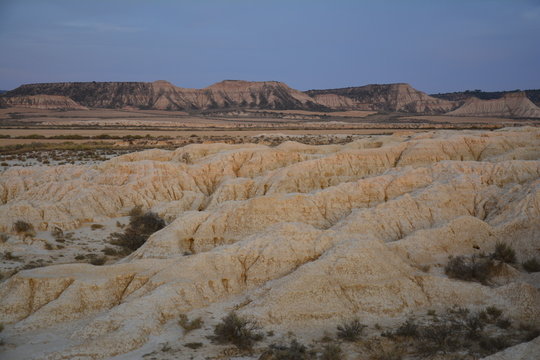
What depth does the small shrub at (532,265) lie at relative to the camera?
15.1m

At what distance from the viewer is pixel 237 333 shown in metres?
11.3

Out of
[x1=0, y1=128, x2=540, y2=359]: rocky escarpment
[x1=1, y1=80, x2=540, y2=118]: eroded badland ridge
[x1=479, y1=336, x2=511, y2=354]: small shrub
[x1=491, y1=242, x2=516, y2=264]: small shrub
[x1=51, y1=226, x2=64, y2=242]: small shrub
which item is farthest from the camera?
[x1=1, y1=80, x2=540, y2=118]: eroded badland ridge

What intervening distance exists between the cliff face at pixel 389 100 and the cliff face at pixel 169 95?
11332mm

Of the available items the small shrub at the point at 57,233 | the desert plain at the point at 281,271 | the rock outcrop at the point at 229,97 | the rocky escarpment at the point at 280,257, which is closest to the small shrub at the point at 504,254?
the desert plain at the point at 281,271

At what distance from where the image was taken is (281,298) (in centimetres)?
1264

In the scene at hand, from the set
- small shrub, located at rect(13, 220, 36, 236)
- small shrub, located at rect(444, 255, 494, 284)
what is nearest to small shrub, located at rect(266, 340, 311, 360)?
small shrub, located at rect(444, 255, 494, 284)

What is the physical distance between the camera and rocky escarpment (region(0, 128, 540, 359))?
12297 millimetres

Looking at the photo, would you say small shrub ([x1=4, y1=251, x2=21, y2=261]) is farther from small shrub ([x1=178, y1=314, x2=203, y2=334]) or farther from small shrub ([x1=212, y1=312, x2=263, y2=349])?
small shrub ([x1=212, y1=312, x2=263, y2=349])

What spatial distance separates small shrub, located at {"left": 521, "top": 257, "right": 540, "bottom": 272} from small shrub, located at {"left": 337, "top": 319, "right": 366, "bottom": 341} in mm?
6554

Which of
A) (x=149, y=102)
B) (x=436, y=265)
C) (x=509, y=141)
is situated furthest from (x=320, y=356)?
(x=149, y=102)

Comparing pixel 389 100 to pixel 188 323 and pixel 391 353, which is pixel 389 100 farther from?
pixel 391 353

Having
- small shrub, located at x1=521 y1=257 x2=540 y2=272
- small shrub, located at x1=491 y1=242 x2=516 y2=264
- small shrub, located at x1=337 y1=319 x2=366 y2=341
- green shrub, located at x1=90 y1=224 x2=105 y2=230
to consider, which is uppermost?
small shrub, located at x1=491 y1=242 x2=516 y2=264

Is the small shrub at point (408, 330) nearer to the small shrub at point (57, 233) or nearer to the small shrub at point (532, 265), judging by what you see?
the small shrub at point (532, 265)

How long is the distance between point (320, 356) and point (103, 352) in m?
4.66
